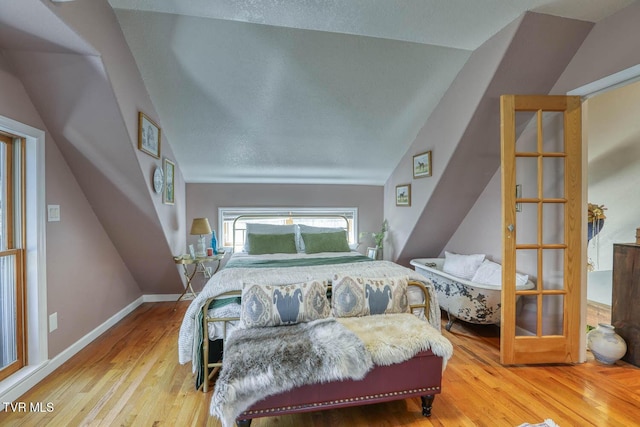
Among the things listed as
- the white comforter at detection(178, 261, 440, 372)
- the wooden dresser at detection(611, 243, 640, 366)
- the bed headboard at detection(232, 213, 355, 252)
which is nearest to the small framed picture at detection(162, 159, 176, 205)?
the bed headboard at detection(232, 213, 355, 252)

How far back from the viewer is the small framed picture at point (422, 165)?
3385mm

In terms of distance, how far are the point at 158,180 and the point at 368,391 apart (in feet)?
8.79

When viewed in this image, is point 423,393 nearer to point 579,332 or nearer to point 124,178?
point 579,332

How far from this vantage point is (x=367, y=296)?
7.28 feet

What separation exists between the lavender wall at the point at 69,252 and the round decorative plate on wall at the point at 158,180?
0.60 meters

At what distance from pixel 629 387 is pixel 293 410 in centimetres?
232

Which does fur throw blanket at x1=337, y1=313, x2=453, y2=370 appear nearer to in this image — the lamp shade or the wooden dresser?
the wooden dresser

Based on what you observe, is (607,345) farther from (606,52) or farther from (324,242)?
(324,242)

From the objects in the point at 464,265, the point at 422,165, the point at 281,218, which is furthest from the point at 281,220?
the point at 464,265

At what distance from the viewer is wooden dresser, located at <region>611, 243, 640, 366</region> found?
231cm

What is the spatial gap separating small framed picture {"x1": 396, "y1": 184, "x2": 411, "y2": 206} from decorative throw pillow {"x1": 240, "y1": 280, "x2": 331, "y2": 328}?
7.48 feet

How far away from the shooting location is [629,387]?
6.76 feet

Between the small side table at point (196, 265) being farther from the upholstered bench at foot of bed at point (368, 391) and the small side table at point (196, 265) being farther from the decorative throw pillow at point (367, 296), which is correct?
the upholstered bench at foot of bed at point (368, 391)

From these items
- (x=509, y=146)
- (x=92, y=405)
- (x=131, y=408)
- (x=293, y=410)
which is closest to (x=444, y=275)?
(x=509, y=146)
